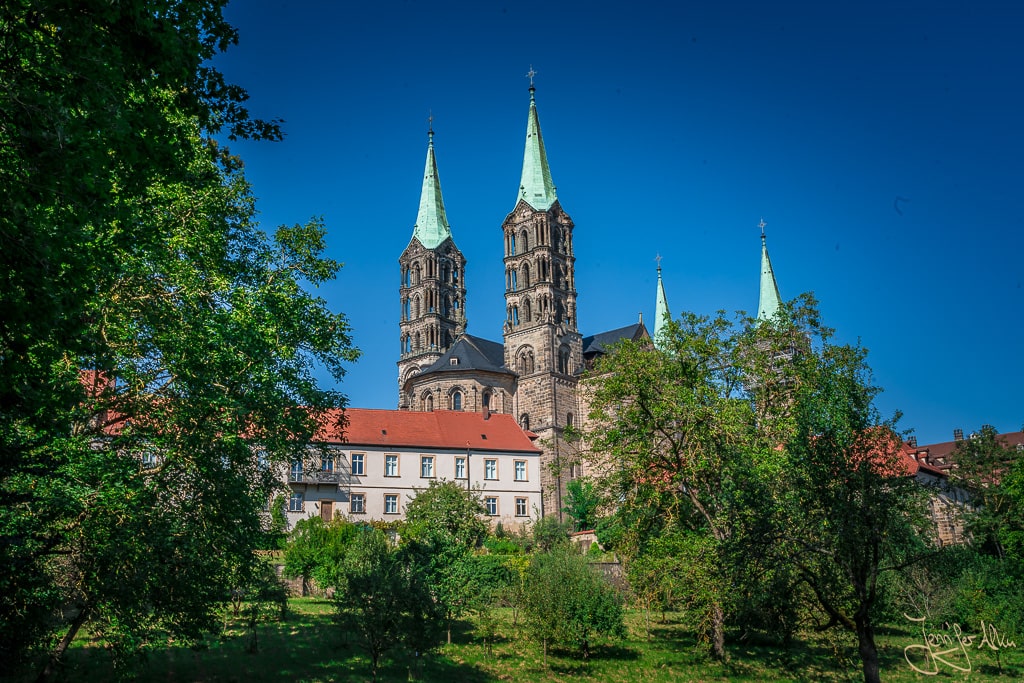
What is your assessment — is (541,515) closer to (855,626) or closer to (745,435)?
(745,435)

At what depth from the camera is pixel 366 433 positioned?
54062 mm

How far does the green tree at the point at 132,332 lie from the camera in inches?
382

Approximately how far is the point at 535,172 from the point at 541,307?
15.9m

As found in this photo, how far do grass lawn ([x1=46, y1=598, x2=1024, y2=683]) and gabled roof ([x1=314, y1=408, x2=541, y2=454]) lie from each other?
2133 centimetres

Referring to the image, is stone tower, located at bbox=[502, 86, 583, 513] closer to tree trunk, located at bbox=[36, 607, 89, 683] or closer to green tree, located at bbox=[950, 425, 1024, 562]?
green tree, located at bbox=[950, 425, 1024, 562]

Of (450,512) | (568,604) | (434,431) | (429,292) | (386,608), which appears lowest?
(568,604)

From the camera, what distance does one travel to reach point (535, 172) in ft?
291

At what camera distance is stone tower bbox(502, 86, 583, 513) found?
79.0m

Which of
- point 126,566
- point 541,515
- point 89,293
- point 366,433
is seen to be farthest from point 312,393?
point 541,515

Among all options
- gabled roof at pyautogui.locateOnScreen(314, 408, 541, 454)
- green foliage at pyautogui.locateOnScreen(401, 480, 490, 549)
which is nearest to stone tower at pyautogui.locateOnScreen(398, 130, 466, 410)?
gabled roof at pyautogui.locateOnScreen(314, 408, 541, 454)

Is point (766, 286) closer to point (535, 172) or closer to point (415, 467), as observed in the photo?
point (535, 172)

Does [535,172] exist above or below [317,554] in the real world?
above

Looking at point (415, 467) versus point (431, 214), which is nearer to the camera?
point (415, 467)

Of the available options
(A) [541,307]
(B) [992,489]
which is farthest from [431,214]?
(B) [992,489]
